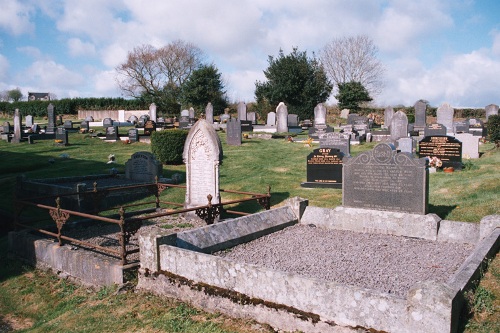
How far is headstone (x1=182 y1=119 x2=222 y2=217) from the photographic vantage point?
11.4m

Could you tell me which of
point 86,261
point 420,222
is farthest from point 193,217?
point 420,222

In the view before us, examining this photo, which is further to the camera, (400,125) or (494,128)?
(400,125)

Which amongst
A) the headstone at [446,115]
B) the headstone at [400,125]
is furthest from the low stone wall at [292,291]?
the headstone at [446,115]

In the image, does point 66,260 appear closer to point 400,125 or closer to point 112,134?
point 400,125

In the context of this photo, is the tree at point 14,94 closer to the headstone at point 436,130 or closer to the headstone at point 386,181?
the headstone at point 436,130

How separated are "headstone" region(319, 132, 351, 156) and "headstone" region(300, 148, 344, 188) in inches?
79.4

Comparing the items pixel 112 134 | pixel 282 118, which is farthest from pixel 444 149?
pixel 112 134

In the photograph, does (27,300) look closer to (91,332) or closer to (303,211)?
(91,332)

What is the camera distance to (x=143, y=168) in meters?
16.2

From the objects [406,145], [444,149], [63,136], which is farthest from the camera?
[63,136]

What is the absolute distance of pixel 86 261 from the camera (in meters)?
7.95

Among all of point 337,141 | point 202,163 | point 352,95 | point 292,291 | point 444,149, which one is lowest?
point 292,291

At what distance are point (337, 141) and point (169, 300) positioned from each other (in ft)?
38.2

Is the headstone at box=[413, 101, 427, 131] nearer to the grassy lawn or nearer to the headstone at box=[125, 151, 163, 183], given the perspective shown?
the grassy lawn
